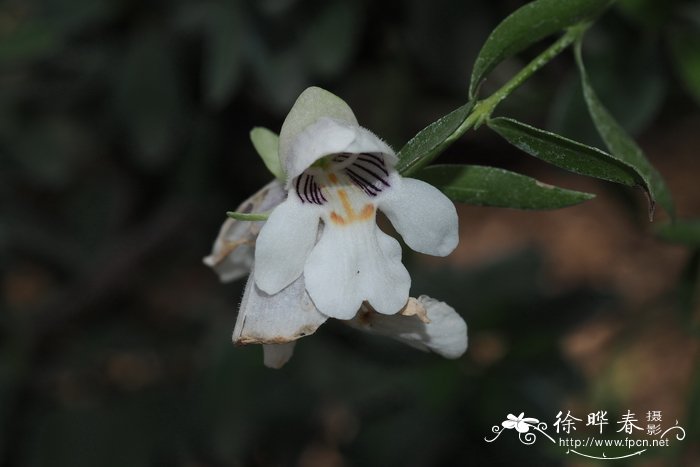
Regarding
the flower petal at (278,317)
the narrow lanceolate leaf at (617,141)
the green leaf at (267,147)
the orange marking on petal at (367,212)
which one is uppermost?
the narrow lanceolate leaf at (617,141)

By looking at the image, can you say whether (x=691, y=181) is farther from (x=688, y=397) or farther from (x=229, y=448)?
(x=229, y=448)

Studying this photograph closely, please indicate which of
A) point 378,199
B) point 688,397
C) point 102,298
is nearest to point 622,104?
point 688,397

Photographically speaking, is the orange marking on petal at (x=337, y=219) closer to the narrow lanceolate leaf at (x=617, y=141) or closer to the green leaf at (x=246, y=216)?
the green leaf at (x=246, y=216)

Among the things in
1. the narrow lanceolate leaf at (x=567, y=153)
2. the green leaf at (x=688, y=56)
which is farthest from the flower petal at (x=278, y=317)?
the green leaf at (x=688, y=56)

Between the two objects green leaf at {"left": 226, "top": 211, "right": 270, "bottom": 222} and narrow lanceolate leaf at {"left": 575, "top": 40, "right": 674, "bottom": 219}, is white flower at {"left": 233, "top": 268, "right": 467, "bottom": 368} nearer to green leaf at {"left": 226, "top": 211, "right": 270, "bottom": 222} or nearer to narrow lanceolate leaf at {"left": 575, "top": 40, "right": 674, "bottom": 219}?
green leaf at {"left": 226, "top": 211, "right": 270, "bottom": 222}

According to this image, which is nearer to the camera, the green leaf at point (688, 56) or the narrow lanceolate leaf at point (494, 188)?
the narrow lanceolate leaf at point (494, 188)

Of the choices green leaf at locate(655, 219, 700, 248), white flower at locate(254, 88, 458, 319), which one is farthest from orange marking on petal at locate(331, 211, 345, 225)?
green leaf at locate(655, 219, 700, 248)

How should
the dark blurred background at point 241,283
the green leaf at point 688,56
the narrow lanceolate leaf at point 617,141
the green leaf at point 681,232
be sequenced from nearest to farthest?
the narrow lanceolate leaf at point 617,141 < the green leaf at point 681,232 < the green leaf at point 688,56 < the dark blurred background at point 241,283
